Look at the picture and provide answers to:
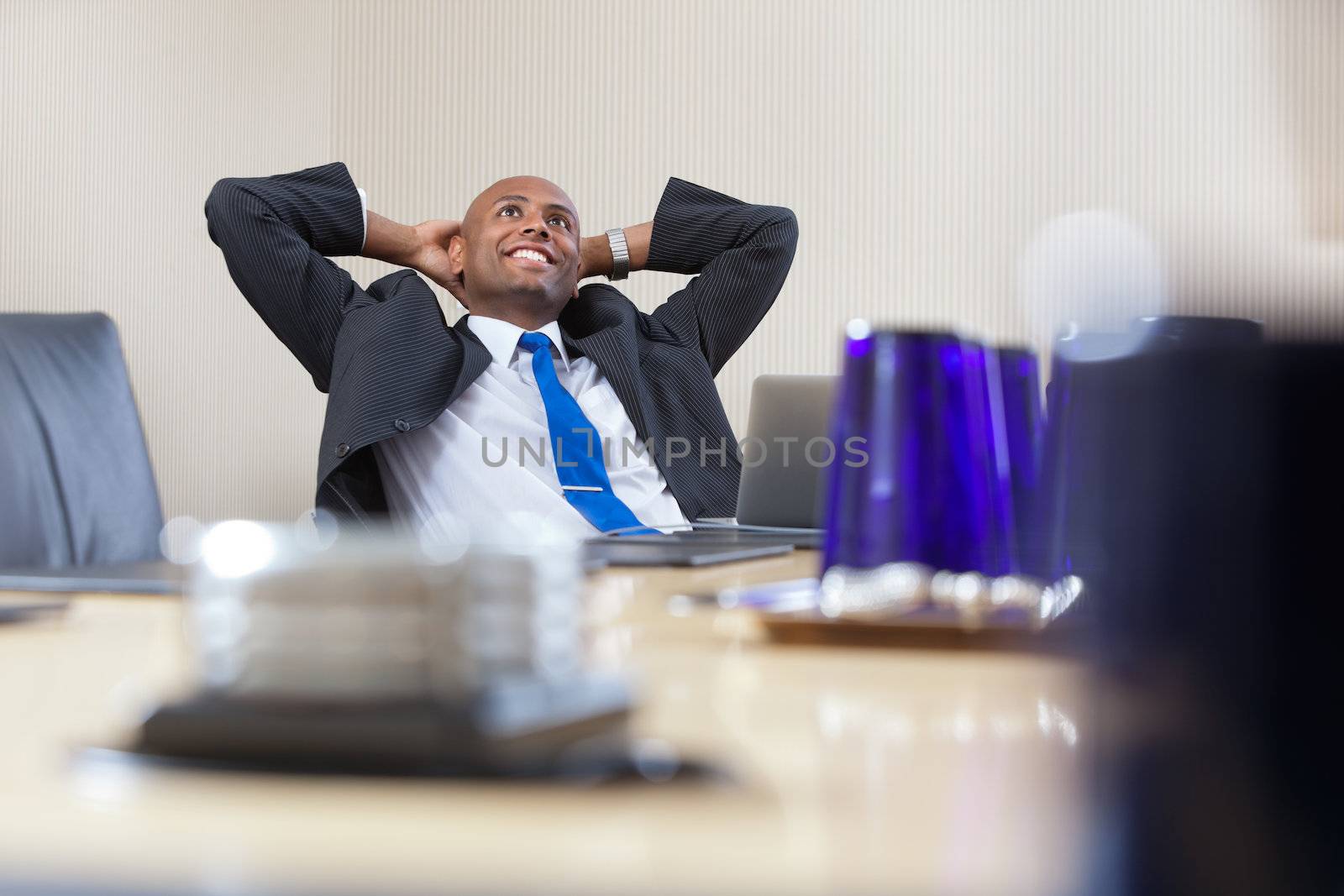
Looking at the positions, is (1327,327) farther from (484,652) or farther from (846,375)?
(846,375)

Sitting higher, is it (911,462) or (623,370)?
(623,370)

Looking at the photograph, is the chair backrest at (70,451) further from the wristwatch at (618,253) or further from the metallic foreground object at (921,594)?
the wristwatch at (618,253)

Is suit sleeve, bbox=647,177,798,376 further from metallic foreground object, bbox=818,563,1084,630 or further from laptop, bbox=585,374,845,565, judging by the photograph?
metallic foreground object, bbox=818,563,1084,630

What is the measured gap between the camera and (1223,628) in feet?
0.86

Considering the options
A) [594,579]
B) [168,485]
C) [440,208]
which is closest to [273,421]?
[168,485]

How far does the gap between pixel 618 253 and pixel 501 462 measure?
813 mm

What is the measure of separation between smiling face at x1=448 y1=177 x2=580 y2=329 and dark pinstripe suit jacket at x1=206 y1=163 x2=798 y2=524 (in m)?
0.08

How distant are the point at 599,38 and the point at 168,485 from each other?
2.05m

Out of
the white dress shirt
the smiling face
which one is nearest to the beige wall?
the smiling face

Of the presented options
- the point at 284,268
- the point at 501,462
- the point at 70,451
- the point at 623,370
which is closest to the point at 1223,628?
the point at 70,451

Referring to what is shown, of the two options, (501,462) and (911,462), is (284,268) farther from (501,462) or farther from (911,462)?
(911,462)

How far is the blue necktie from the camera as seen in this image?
2125 millimetres

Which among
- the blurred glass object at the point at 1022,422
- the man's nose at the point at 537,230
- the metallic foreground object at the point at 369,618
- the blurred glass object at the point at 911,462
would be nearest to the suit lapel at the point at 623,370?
the man's nose at the point at 537,230

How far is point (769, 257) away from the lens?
8.75 ft
